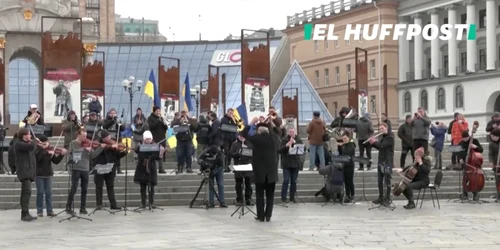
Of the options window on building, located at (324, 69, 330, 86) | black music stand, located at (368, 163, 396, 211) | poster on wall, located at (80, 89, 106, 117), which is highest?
window on building, located at (324, 69, 330, 86)

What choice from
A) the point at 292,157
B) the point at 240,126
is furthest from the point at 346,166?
the point at 240,126

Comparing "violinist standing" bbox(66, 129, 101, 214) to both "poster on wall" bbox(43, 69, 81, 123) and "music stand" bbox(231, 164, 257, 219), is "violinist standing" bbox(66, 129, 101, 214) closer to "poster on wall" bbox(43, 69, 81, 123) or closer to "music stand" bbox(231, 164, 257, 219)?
"music stand" bbox(231, 164, 257, 219)

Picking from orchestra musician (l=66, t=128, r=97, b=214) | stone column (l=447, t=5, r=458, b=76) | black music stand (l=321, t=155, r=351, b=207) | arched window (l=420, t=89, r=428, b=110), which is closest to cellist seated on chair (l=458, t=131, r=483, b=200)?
black music stand (l=321, t=155, r=351, b=207)

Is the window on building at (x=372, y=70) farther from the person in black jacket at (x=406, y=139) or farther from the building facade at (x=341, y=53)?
the person in black jacket at (x=406, y=139)

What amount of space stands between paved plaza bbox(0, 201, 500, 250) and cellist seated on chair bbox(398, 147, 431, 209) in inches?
14.4

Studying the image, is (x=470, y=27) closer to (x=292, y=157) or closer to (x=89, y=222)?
(x=292, y=157)

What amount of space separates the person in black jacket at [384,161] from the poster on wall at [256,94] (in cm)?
775

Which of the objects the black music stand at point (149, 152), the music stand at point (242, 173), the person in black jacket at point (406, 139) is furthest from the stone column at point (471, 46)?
the black music stand at point (149, 152)

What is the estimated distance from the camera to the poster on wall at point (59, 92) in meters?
27.0

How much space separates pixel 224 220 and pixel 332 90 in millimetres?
68852

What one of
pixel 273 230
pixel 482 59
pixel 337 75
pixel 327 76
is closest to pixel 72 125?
pixel 273 230

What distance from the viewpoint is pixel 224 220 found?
17.0 metres

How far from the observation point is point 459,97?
234 feet

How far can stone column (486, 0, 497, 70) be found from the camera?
6800 cm
